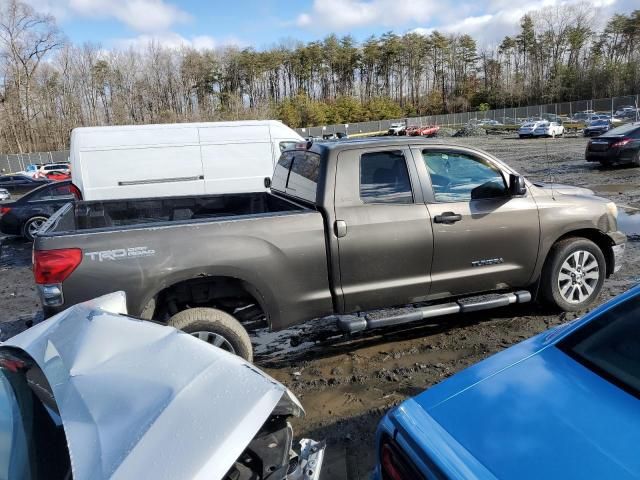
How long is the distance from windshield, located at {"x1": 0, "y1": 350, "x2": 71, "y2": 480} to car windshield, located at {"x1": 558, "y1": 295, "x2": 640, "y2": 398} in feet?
6.88

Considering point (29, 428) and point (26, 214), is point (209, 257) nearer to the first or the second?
point (29, 428)

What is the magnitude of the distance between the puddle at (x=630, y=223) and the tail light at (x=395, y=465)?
771cm

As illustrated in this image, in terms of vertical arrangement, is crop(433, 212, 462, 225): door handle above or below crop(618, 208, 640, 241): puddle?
above

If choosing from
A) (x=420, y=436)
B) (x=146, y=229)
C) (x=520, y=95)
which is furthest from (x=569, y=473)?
(x=520, y=95)

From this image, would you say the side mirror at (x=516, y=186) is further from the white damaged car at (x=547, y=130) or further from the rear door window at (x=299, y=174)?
→ the white damaged car at (x=547, y=130)

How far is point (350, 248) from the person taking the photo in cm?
407

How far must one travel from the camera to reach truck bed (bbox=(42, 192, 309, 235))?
5.00m

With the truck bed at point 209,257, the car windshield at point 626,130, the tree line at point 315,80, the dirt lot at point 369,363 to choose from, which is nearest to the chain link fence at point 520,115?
the tree line at point 315,80

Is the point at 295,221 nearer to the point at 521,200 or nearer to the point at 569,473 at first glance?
the point at 521,200

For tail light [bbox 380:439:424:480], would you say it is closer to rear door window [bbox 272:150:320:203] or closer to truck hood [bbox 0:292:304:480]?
truck hood [bbox 0:292:304:480]

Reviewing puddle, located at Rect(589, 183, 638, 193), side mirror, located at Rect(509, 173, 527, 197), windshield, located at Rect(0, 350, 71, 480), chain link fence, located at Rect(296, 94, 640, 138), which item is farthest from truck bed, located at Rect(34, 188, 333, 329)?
chain link fence, located at Rect(296, 94, 640, 138)

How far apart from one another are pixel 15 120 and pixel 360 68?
6503 cm

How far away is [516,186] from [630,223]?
19.9 feet

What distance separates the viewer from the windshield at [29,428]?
160 centimetres
